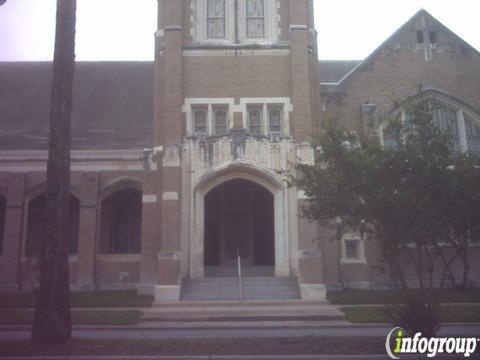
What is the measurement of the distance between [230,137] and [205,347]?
428 inches

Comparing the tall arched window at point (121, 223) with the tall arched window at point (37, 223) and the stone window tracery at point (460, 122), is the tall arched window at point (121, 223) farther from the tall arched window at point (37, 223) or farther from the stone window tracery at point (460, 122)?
the stone window tracery at point (460, 122)

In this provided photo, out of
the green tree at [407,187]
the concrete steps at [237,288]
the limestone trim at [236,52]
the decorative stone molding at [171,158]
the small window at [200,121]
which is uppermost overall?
the limestone trim at [236,52]

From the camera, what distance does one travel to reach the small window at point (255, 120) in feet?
69.2

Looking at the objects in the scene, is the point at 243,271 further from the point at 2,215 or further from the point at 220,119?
the point at 2,215

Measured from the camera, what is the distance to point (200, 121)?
69.2 feet

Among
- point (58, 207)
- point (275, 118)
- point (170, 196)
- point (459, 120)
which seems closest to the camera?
point (58, 207)

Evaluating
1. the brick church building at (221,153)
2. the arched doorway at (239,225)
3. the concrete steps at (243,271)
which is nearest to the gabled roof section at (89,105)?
the brick church building at (221,153)

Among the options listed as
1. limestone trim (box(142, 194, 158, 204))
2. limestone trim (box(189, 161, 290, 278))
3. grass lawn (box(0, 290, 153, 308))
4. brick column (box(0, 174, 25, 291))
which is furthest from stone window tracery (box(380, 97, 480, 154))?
brick column (box(0, 174, 25, 291))

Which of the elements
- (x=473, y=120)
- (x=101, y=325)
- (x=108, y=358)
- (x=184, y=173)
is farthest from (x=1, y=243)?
(x=473, y=120)

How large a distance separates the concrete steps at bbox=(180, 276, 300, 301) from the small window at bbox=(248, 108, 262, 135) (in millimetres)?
6073

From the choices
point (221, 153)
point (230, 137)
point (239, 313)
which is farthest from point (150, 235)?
point (239, 313)

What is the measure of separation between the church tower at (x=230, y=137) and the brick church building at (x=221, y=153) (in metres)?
0.05

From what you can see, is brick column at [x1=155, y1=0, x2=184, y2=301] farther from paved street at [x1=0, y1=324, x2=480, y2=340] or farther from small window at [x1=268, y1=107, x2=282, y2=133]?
paved street at [x1=0, y1=324, x2=480, y2=340]

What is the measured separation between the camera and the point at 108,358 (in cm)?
911
